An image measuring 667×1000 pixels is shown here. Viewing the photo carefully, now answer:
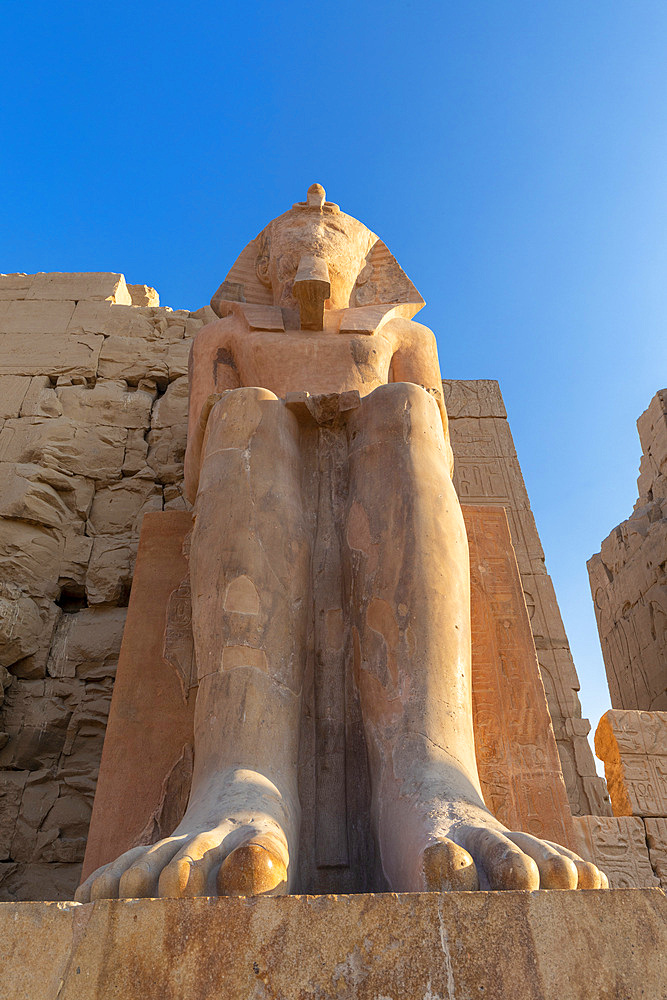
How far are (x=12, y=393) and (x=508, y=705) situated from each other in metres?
3.30

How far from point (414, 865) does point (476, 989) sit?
32 centimetres

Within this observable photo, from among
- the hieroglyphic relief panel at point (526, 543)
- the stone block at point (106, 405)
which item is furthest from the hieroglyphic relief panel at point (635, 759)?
the stone block at point (106, 405)

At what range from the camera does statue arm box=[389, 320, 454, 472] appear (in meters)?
2.83

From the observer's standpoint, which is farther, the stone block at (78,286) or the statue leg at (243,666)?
the stone block at (78,286)

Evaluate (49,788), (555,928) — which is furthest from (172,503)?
(555,928)

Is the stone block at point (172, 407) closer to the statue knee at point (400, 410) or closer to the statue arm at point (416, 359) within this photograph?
the statue arm at point (416, 359)

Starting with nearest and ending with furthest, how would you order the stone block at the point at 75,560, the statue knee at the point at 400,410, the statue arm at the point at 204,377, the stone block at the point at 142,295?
the statue knee at the point at 400,410 < the statue arm at the point at 204,377 < the stone block at the point at 75,560 < the stone block at the point at 142,295

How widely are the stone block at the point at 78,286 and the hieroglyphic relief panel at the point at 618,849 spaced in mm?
3960

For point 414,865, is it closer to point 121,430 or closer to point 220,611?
point 220,611

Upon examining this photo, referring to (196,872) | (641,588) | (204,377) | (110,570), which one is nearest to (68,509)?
(110,570)

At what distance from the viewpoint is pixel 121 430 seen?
424 centimetres

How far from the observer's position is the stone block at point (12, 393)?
4207mm

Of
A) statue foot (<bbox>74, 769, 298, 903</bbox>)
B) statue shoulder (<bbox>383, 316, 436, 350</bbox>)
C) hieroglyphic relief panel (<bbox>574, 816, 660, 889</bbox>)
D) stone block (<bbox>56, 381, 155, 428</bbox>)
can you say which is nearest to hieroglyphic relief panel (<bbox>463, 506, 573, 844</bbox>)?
hieroglyphic relief panel (<bbox>574, 816, 660, 889</bbox>)

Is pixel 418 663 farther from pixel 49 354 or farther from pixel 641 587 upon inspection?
pixel 641 587
